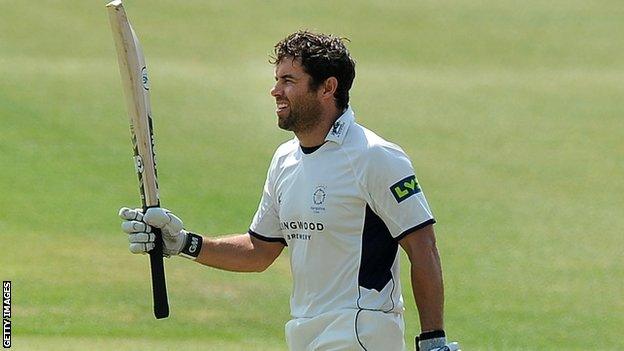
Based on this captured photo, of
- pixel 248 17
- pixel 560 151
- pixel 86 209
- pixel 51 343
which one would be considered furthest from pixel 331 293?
pixel 248 17

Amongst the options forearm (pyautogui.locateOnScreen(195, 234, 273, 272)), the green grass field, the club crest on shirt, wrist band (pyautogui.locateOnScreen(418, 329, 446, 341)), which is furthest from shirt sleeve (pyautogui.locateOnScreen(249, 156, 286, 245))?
the green grass field

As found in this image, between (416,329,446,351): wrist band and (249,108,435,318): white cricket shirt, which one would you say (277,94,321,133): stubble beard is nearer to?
(249,108,435,318): white cricket shirt

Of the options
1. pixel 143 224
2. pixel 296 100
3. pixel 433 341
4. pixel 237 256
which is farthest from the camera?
pixel 237 256

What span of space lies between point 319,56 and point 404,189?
70 centimetres

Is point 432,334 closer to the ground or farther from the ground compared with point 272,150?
closer to the ground

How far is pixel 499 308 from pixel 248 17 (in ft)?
32.8

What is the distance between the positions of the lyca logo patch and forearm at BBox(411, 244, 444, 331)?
0.23 meters

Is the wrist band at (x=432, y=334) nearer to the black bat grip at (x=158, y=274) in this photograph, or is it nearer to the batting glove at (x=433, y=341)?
the batting glove at (x=433, y=341)

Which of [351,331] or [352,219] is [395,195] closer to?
[352,219]

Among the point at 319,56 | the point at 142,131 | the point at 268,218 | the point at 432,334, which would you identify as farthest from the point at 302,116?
the point at 432,334

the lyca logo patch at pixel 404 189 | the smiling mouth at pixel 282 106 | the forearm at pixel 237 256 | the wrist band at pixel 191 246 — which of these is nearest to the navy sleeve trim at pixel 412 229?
the lyca logo patch at pixel 404 189

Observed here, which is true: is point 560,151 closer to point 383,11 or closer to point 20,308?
point 383,11

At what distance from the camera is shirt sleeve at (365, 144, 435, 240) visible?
5.40 meters

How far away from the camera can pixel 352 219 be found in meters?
5.50
